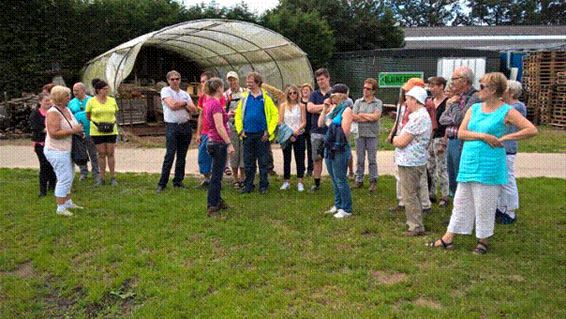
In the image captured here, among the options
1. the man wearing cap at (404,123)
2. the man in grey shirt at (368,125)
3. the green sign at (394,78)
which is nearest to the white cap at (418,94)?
the man wearing cap at (404,123)

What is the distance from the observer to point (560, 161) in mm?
10281

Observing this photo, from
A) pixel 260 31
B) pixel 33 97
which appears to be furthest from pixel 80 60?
pixel 260 31

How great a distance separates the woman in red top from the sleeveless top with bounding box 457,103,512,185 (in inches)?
110

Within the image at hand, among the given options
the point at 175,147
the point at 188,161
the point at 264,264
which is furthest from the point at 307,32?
the point at 264,264

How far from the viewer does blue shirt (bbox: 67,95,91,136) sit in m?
7.93

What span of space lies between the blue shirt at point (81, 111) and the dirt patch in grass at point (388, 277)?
209 inches

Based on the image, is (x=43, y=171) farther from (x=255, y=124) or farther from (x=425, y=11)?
(x=425, y=11)

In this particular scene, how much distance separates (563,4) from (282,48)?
175 ft

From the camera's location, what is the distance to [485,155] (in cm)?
464

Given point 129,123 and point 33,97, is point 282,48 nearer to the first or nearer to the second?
point 129,123

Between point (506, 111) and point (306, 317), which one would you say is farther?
point (506, 111)

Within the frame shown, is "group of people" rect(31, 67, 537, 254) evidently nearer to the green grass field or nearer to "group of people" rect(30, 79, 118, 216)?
"group of people" rect(30, 79, 118, 216)

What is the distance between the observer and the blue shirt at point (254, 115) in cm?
719

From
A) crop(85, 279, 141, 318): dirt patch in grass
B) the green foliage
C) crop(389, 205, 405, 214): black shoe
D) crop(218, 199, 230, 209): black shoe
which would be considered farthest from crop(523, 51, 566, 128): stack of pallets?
crop(85, 279, 141, 318): dirt patch in grass
